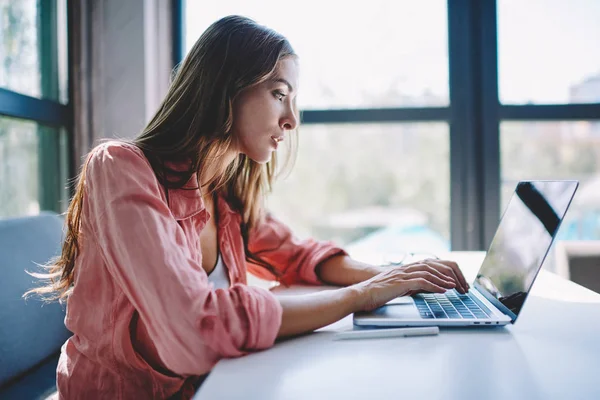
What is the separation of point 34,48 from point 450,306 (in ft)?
5.93

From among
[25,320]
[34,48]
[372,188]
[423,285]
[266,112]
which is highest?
[34,48]

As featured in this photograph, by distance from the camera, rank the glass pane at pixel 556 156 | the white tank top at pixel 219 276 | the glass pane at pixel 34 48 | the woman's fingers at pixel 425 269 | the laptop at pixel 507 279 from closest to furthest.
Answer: the laptop at pixel 507 279
the woman's fingers at pixel 425 269
the white tank top at pixel 219 276
the glass pane at pixel 34 48
the glass pane at pixel 556 156

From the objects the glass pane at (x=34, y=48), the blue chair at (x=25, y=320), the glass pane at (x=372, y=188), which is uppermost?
the glass pane at (x=34, y=48)

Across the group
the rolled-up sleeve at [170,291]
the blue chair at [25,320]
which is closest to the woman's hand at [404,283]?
the rolled-up sleeve at [170,291]

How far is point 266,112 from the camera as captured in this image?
97 centimetres

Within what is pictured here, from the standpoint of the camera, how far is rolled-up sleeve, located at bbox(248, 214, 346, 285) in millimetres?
1187

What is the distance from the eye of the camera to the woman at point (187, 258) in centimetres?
64

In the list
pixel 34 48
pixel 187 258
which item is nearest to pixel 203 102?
pixel 187 258

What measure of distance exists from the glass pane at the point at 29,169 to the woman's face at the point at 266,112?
1127 millimetres

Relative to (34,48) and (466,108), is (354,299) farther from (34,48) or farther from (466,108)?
(34,48)

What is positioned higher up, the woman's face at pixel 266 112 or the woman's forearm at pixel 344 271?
the woman's face at pixel 266 112

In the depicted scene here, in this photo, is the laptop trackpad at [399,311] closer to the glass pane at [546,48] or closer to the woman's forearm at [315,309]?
the woman's forearm at [315,309]

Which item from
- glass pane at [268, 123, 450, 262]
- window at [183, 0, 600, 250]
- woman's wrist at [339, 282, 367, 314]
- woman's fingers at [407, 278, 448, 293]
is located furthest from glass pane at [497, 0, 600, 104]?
woman's wrist at [339, 282, 367, 314]

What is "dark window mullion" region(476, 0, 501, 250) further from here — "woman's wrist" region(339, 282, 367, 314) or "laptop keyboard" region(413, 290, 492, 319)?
"woman's wrist" region(339, 282, 367, 314)
